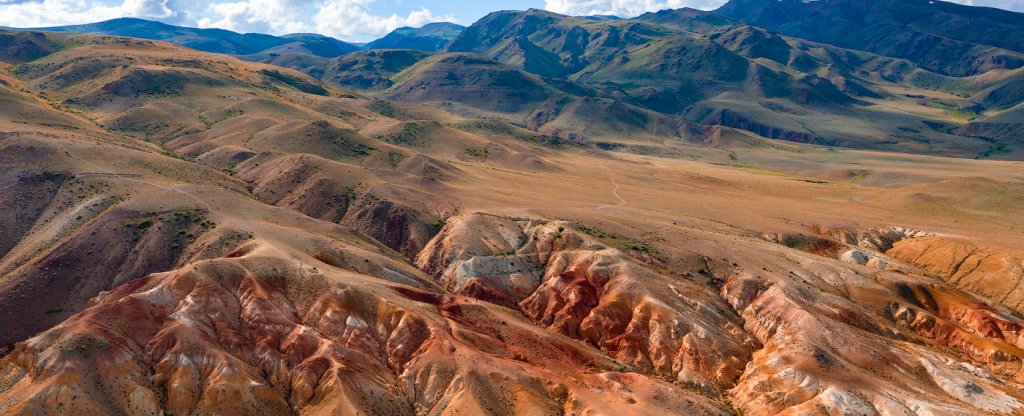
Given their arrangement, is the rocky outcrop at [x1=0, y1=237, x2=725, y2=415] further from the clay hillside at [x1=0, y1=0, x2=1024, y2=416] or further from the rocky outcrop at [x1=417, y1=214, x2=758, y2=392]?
the rocky outcrop at [x1=417, y1=214, x2=758, y2=392]

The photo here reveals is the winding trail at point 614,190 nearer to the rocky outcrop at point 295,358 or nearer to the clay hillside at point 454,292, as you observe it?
the clay hillside at point 454,292

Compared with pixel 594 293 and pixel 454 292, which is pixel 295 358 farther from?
pixel 594 293

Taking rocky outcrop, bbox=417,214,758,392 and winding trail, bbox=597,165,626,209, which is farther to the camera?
winding trail, bbox=597,165,626,209

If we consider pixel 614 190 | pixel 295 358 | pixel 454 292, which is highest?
pixel 614 190

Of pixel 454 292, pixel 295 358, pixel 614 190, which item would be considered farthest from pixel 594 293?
pixel 614 190

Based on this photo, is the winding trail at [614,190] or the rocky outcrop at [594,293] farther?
the winding trail at [614,190]

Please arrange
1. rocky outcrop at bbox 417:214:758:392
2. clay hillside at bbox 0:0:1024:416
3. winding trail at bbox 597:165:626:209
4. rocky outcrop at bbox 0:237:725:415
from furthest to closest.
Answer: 1. winding trail at bbox 597:165:626:209
2. rocky outcrop at bbox 417:214:758:392
3. clay hillside at bbox 0:0:1024:416
4. rocky outcrop at bbox 0:237:725:415

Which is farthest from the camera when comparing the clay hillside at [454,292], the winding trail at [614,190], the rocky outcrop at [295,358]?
the winding trail at [614,190]

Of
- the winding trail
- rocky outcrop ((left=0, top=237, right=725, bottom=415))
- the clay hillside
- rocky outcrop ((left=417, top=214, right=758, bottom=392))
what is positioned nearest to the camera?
rocky outcrop ((left=0, top=237, right=725, bottom=415))

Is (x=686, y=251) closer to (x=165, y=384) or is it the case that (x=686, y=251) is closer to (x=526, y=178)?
(x=526, y=178)

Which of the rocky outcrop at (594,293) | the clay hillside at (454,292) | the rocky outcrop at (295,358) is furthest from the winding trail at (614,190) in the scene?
the rocky outcrop at (295,358)

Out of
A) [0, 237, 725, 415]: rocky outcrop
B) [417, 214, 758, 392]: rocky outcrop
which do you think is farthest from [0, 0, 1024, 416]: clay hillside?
[417, 214, 758, 392]: rocky outcrop
